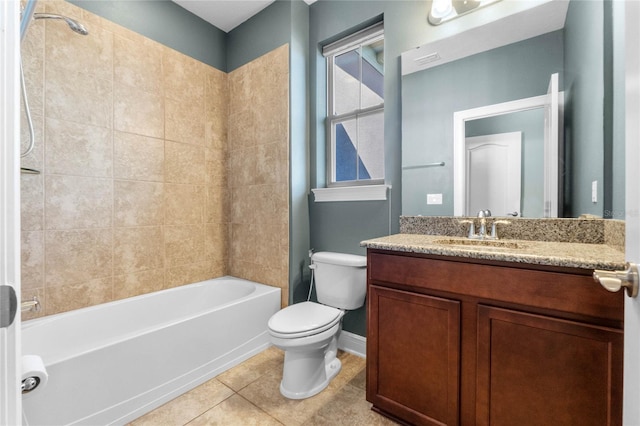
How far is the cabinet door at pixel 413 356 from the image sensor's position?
Result: 3.87ft

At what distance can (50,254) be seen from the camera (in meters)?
1.71

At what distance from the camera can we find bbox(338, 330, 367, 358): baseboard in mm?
2084

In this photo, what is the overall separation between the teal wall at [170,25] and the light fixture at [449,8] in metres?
1.85

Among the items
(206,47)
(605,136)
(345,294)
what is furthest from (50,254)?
(605,136)

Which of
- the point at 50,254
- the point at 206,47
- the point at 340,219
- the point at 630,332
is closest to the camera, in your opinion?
the point at 630,332

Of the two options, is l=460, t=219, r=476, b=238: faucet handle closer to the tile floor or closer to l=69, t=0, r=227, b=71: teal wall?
the tile floor

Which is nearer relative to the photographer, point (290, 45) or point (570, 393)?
point (570, 393)

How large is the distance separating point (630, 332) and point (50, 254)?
2529 millimetres

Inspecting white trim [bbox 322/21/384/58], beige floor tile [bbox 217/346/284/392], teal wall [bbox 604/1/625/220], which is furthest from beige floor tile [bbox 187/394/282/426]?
white trim [bbox 322/21/384/58]

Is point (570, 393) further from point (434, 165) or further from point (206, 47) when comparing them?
point (206, 47)

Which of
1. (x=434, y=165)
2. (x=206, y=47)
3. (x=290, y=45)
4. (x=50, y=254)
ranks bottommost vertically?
(x=50, y=254)

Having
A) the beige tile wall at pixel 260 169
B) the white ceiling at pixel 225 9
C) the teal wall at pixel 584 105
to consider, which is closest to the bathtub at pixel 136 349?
the beige tile wall at pixel 260 169

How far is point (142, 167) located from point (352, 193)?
62.0 inches

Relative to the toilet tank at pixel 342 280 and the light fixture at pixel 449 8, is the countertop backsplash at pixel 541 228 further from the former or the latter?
the light fixture at pixel 449 8
